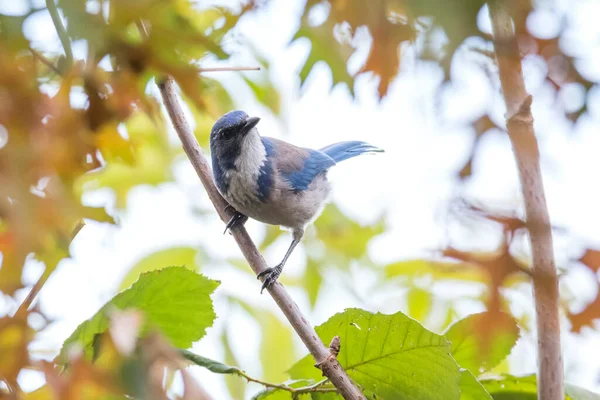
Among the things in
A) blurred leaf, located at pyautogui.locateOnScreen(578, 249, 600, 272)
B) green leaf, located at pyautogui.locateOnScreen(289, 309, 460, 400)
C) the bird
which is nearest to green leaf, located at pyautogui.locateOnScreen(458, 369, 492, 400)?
green leaf, located at pyautogui.locateOnScreen(289, 309, 460, 400)

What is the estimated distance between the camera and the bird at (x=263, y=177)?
12.2 feet

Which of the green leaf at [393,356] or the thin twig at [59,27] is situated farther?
the green leaf at [393,356]

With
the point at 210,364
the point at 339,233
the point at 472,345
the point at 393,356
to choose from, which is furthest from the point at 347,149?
the point at 210,364

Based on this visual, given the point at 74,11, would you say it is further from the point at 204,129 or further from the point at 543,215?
the point at 204,129

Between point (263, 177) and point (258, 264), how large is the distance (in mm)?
1535

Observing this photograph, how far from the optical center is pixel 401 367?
1.88 metres

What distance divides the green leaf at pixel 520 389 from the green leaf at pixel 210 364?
2.65ft

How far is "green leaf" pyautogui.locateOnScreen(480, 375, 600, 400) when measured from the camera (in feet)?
6.42

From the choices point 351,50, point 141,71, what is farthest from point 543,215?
point 141,71

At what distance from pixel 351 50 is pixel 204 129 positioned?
115 inches

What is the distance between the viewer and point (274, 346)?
4824mm

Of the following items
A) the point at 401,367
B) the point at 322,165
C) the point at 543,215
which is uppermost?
the point at 543,215

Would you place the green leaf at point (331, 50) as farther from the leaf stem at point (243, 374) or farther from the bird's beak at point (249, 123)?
the bird's beak at point (249, 123)

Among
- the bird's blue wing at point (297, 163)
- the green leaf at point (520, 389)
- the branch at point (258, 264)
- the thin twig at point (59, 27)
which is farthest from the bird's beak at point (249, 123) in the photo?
the thin twig at point (59, 27)
